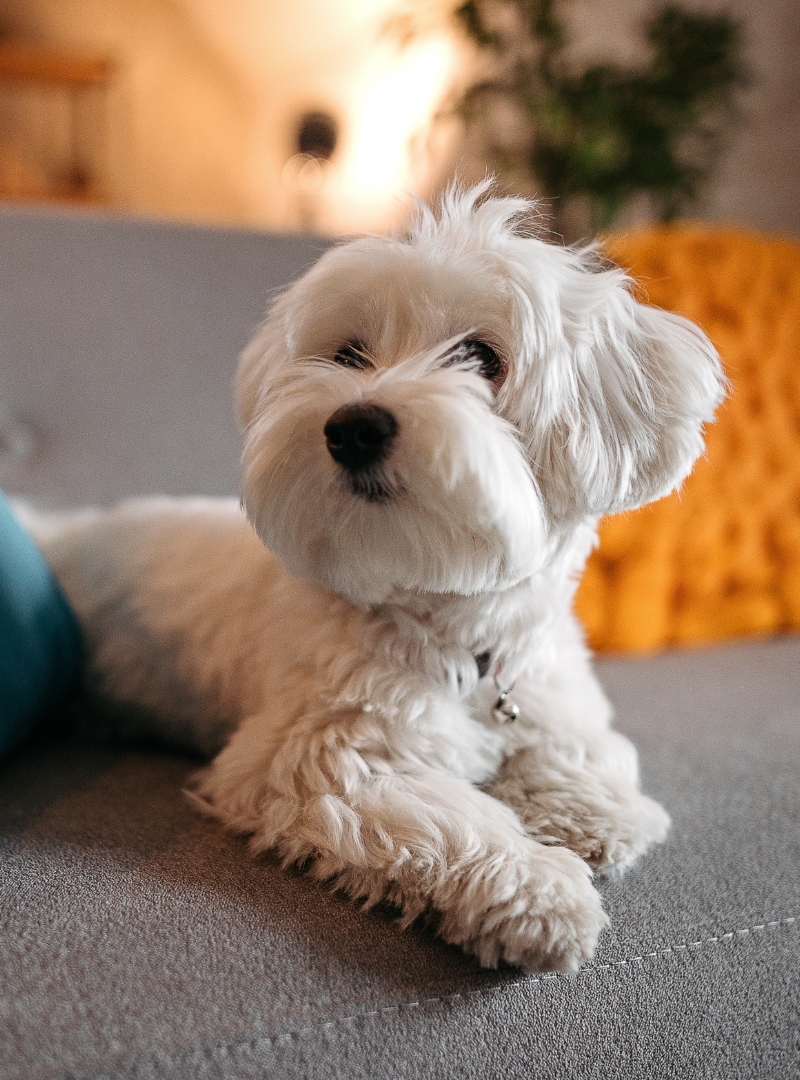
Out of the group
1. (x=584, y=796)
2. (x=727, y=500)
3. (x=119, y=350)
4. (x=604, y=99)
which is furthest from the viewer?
(x=604, y=99)

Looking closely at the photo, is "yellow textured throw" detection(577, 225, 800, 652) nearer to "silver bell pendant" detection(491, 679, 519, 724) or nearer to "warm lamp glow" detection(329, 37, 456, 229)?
"silver bell pendant" detection(491, 679, 519, 724)

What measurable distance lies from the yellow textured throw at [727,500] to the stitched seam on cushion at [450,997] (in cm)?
101

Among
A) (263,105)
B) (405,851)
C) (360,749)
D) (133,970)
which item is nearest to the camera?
(133,970)

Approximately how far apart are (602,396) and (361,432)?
12.1 inches

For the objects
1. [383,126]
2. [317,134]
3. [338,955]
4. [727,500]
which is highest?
[383,126]

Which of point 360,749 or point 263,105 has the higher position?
point 263,105

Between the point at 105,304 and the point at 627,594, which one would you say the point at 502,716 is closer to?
the point at 627,594

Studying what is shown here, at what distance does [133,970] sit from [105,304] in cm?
140

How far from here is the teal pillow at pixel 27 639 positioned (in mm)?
1030

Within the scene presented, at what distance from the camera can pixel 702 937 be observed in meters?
0.84

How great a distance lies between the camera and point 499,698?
3.47 feet

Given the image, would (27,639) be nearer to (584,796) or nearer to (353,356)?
(353,356)

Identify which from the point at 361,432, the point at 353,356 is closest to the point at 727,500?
the point at 353,356

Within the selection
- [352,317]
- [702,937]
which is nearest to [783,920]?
[702,937]
